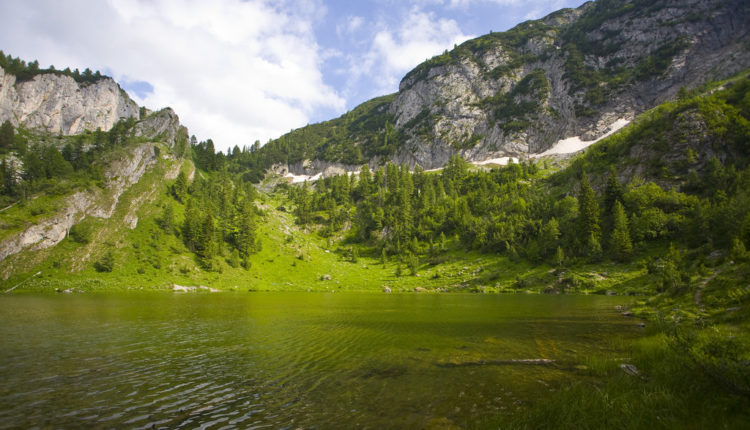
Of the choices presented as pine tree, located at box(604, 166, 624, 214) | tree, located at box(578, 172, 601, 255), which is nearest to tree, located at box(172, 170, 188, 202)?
tree, located at box(578, 172, 601, 255)

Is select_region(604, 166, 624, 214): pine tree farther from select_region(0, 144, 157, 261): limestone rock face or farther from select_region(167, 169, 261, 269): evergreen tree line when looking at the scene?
select_region(0, 144, 157, 261): limestone rock face

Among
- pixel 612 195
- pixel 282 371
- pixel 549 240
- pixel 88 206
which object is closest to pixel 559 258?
pixel 549 240

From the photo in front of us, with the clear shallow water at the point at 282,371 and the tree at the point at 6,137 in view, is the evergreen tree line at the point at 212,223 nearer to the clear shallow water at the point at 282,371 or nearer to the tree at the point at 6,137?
the tree at the point at 6,137

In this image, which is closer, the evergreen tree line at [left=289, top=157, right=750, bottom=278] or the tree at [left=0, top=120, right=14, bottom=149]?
the evergreen tree line at [left=289, top=157, right=750, bottom=278]

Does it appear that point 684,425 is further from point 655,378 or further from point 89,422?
point 89,422

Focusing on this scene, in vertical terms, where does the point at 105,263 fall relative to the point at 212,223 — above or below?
below

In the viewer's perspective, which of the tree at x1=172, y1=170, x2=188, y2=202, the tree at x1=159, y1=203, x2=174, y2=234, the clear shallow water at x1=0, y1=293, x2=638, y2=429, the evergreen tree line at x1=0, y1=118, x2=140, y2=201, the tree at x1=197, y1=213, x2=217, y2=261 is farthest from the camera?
the tree at x1=172, y1=170, x2=188, y2=202

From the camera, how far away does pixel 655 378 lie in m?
11.6

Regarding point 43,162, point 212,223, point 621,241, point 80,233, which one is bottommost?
point 621,241

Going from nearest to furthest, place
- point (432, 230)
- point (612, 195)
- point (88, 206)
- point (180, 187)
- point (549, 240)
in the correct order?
point (549, 240) < point (612, 195) < point (88, 206) < point (180, 187) < point (432, 230)

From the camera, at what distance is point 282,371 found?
57.4 feet

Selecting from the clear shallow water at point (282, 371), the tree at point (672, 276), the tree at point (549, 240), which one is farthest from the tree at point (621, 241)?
the clear shallow water at point (282, 371)

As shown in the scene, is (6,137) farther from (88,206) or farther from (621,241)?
(621,241)

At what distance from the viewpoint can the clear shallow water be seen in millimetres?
11625
